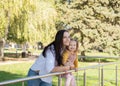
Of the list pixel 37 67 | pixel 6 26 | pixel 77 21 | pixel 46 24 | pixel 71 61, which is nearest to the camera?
pixel 37 67

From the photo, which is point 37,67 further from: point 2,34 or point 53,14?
point 53,14

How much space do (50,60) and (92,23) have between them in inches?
1114

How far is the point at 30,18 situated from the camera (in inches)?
953

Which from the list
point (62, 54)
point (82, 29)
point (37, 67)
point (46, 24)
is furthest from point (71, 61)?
point (82, 29)

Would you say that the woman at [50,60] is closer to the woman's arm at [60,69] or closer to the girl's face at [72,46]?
the woman's arm at [60,69]

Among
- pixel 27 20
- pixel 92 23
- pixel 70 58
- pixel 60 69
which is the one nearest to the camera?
pixel 60 69

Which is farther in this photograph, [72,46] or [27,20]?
[27,20]

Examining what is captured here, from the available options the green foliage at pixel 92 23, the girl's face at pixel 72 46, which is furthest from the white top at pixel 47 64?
the green foliage at pixel 92 23

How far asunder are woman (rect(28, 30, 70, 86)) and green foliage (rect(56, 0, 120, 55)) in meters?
27.5

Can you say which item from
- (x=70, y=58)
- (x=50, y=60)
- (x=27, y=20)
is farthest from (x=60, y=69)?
(x=27, y=20)

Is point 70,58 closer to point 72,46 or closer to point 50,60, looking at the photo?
point 72,46

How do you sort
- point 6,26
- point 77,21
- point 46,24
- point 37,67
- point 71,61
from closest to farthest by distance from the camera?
point 37,67 → point 71,61 → point 6,26 → point 46,24 → point 77,21

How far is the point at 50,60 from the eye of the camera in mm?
4859

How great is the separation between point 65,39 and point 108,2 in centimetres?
2953
